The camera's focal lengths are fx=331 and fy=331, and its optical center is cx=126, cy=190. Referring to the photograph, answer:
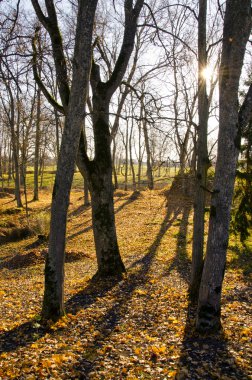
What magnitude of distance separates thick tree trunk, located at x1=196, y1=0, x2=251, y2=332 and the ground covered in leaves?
100 centimetres

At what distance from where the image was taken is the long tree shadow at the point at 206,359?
15.7 feet

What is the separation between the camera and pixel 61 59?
7355 mm

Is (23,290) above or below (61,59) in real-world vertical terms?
below

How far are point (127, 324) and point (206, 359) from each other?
6.09 ft

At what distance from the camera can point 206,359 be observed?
17.0 ft

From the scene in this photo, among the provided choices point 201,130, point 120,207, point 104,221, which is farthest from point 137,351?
point 120,207

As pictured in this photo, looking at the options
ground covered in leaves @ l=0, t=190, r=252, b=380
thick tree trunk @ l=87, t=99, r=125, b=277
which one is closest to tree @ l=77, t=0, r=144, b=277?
thick tree trunk @ l=87, t=99, r=125, b=277

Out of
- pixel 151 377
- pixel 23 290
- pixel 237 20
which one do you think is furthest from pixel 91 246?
pixel 237 20

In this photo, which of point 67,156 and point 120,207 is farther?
point 120,207

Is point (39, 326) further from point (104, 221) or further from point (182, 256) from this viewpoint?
point (182, 256)

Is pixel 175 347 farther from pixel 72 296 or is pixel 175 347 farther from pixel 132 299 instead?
pixel 72 296

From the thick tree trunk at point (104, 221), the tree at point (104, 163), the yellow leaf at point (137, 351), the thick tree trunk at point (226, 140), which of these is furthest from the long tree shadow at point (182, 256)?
the yellow leaf at point (137, 351)

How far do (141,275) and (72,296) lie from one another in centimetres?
240

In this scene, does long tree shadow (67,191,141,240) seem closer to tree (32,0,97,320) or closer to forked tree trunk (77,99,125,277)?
forked tree trunk (77,99,125,277)
